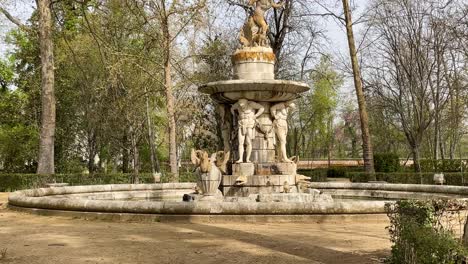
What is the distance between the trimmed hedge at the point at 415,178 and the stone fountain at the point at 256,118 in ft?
31.4

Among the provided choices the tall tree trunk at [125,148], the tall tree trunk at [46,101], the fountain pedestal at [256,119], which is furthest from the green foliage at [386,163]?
the tall tree trunk at [46,101]

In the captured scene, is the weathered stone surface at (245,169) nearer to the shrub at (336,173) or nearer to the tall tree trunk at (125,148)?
the shrub at (336,173)

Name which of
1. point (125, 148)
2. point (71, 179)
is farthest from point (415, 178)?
point (125, 148)

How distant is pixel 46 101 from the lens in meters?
23.5

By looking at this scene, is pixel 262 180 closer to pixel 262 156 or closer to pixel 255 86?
pixel 262 156

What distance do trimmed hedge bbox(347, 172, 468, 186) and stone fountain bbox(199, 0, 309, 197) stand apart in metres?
9.56

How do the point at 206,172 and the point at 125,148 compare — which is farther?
the point at 125,148

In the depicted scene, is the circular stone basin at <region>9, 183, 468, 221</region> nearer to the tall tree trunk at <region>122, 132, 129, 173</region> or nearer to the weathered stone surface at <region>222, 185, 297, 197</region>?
the weathered stone surface at <region>222, 185, 297, 197</region>

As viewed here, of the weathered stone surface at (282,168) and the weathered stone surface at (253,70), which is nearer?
the weathered stone surface at (282,168)

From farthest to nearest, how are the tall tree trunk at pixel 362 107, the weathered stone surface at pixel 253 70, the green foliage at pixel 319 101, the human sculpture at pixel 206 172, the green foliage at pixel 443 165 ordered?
the green foliage at pixel 319 101 → the green foliage at pixel 443 165 → the tall tree trunk at pixel 362 107 → the weathered stone surface at pixel 253 70 → the human sculpture at pixel 206 172

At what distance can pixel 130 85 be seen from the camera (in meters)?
32.3

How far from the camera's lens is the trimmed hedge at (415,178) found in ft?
71.3

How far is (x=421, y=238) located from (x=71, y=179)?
63.3 feet

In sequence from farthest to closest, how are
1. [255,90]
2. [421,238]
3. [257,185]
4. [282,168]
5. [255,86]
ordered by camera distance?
[282,168]
[255,90]
[257,185]
[255,86]
[421,238]
